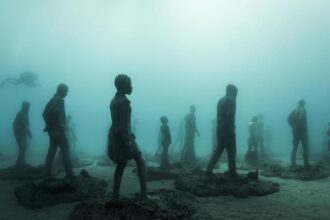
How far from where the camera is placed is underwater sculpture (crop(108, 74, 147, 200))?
7.59m

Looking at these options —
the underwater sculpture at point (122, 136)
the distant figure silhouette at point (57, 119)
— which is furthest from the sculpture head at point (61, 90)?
the underwater sculpture at point (122, 136)

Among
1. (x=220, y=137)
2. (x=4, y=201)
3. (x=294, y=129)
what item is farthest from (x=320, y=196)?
(x=4, y=201)

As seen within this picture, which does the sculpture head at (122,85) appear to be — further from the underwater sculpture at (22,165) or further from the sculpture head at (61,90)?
the underwater sculpture at (22,165)

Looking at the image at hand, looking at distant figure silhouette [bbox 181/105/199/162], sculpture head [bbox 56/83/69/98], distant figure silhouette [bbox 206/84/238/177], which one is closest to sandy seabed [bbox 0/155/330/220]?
distant figure silhouette [bbox 206/84/238/177]

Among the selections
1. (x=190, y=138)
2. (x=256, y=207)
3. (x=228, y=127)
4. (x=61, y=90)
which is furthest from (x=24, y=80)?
(x=256, y=207)

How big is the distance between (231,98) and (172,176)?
335 centimetres

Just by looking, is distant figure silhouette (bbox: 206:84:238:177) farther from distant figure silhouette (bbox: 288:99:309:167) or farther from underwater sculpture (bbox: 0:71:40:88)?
underwater sculpture (bbox: 0:71:40:88)

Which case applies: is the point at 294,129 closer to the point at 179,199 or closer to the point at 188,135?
the point at 188,135

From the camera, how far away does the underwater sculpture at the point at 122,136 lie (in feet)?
24.9

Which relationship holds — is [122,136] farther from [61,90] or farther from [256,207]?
[61,90]

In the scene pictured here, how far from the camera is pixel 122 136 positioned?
24.8 ft

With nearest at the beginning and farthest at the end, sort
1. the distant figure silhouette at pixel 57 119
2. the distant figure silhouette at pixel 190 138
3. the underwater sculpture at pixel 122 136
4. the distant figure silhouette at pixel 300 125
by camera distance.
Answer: the underwater sculpture at pixel 122 136 < the distant figure silhouette at pixel 57 119 < the distant figure silhouette at pixel 300 125 < the distant figure silhouette at pixel 190 138

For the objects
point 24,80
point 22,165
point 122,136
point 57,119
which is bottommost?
point 22,165

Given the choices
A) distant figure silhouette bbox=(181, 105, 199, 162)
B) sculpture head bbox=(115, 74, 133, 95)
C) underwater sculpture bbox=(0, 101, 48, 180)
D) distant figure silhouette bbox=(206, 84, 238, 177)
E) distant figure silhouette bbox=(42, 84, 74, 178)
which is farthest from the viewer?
distant figure silhouette bbox=(181, 105, 199, 162)
